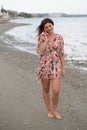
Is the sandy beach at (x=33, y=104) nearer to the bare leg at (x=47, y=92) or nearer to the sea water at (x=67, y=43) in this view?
the bare leg at (x=47, y=92)

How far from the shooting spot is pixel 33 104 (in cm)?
768

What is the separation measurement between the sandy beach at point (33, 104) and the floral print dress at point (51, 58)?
2.63 ft

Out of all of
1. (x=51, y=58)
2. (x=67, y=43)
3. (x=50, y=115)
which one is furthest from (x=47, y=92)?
(x=67, y=43)

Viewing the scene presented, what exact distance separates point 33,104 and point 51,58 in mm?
1642

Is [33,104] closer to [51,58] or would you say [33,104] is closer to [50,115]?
[50,115]

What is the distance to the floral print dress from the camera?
627cm

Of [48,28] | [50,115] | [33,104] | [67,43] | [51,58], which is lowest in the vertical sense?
[67,43]

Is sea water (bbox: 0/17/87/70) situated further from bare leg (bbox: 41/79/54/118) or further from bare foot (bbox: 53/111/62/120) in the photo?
bare foot (bbox: 53/111/62/120)

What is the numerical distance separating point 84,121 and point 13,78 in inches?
167

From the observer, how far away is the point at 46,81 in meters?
6.53

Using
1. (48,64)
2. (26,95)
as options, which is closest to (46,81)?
(48,64)

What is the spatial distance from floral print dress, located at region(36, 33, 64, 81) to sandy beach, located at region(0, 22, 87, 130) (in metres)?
0.80

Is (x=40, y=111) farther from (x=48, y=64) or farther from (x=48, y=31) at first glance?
(x=48, y=31)

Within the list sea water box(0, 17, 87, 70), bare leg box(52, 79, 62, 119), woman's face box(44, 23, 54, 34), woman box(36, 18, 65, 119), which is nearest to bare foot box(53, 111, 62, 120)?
bare leg box(52, 79, 62, 119)
